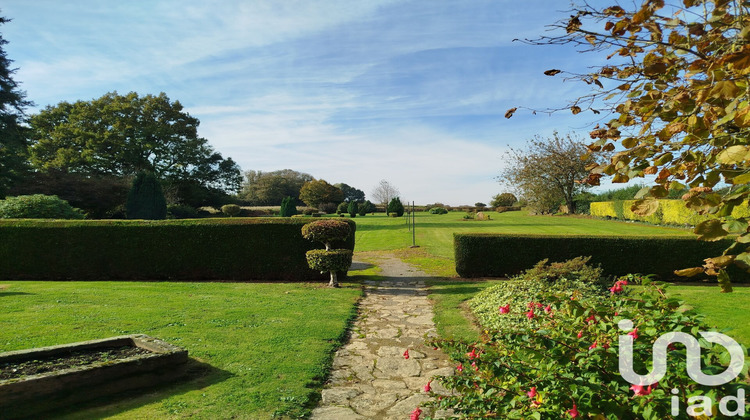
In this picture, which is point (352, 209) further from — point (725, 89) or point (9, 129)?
point (725, 89)

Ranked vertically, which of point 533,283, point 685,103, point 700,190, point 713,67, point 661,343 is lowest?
point 533,283

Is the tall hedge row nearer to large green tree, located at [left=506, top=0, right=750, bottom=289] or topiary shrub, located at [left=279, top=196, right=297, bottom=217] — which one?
large green tree, located at [left=506, top=0, right=750, bottom=289]

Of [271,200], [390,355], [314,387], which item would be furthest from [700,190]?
[271,200]

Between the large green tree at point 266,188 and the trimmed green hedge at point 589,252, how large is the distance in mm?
48528

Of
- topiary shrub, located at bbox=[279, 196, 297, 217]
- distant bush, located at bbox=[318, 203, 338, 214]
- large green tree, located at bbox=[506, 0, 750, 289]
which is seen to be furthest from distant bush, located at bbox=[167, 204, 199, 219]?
large green tree, located at bbox=[506, 0, 750, 289]

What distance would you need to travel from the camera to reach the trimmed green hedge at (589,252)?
1042cm

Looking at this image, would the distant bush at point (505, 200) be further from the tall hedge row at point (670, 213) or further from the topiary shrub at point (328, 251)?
the topiary shrub at point (328, 251)

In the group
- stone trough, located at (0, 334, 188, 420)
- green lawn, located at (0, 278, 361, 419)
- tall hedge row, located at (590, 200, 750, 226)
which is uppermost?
tall hedge row, located at (590, 200, 750, 226)

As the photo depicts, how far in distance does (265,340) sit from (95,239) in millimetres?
8529

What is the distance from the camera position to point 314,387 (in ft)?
13.0

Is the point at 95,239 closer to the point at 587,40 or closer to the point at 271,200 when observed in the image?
the point at 587,40

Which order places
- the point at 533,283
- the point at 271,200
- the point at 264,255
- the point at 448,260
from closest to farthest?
the point at 533,283 < the point at 264,255 < the point at 448,260 < the point at 271,200

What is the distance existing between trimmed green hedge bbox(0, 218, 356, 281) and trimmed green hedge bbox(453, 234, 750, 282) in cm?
371

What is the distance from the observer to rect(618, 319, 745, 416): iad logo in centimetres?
162
